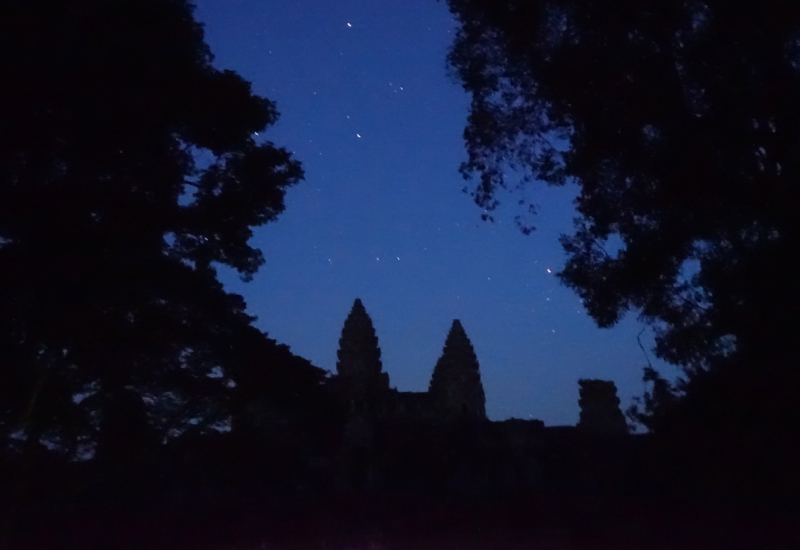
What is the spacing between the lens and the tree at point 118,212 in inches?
427

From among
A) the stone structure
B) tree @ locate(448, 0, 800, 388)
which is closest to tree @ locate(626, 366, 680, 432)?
tree @ locate(448, 0, 800, 388)

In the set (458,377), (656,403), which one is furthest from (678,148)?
(458,377)

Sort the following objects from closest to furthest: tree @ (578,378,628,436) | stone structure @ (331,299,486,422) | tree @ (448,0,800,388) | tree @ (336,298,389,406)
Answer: tree @ (448,0,800,388) < tree @ (578,378,628,436) < stone structure @ (331,299,486,422) < tree @ (336,298,389,406)

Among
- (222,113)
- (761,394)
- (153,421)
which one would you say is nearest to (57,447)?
(153,421)

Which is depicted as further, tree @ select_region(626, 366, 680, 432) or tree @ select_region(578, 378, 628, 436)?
tree @ select_region(578, 378, 628, 436)

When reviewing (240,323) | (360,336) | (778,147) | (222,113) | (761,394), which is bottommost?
(761,394)

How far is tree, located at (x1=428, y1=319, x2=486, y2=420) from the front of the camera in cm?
2823

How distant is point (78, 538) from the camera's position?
11.5 metres

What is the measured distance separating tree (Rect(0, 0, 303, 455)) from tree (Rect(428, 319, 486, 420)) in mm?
16003

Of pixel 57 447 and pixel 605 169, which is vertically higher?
pixel 605 169

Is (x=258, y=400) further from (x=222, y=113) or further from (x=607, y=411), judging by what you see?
(x=607, y=411)

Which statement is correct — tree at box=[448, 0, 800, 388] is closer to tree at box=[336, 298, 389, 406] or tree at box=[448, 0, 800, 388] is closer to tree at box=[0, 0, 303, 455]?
tree at box=[0, 0, 303, 455]

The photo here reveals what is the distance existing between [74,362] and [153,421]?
185 cm

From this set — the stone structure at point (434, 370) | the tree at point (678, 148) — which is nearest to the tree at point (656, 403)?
the tree at point (678, 148)
